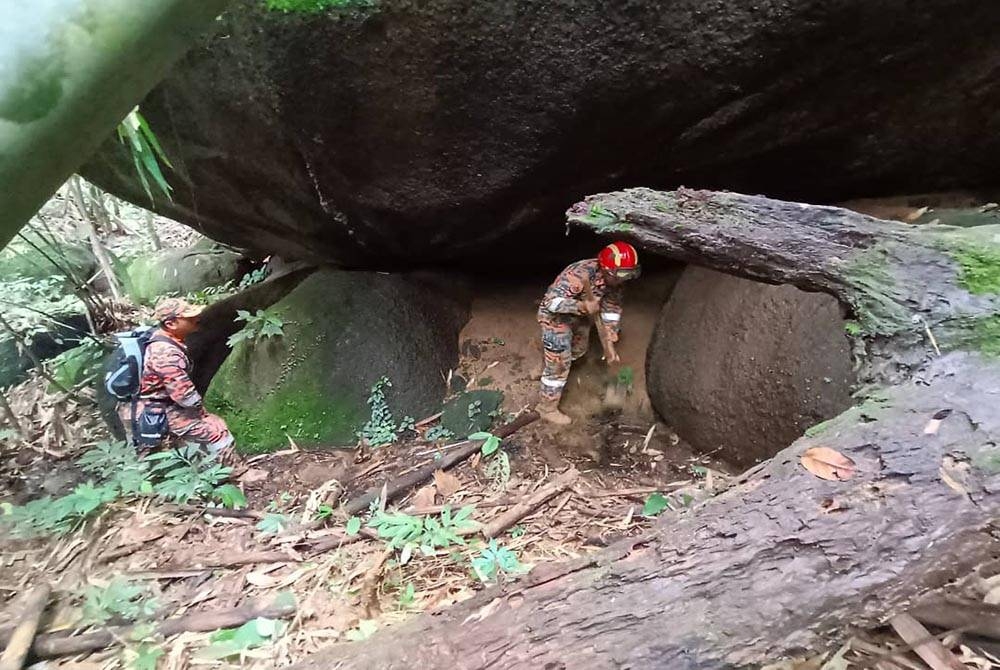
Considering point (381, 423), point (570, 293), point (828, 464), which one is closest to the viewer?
point (828, 464)

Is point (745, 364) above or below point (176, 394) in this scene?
below

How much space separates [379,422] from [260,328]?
1095mm

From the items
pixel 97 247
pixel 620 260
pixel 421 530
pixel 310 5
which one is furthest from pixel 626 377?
pixel 97 247

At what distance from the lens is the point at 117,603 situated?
110 inches

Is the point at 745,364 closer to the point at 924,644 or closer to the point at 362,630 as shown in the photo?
the point at 924,644

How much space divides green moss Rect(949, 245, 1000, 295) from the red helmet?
1957 millimetres

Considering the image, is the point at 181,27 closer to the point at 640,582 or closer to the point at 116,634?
the point at 640,582

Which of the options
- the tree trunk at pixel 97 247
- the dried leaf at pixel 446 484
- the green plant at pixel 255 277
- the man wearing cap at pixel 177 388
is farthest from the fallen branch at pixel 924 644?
the tree trunk at pixel 97 247

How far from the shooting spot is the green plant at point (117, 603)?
2723 mm

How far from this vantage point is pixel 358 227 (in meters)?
4.34

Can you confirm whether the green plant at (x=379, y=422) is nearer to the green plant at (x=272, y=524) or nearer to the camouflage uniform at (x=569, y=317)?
the green plant at (x=272, y=524)

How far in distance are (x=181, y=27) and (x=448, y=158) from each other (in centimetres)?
287

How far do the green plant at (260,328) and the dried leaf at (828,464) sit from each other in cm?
365

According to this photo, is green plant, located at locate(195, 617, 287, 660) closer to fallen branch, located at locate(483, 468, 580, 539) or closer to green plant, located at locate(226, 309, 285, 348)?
fallen branch, located at locate(483, 468, 580, 539)
